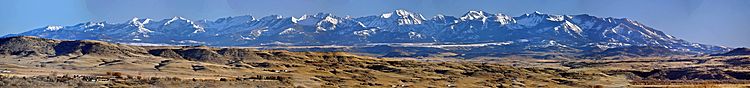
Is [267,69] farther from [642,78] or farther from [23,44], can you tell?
[642,78]

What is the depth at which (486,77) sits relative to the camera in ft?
451

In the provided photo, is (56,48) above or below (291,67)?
above

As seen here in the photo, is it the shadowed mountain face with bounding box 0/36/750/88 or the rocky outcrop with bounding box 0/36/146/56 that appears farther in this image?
the rocky outcrop with bounding box 0/36/146/56

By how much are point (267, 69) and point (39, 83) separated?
217ft

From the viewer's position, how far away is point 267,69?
131m

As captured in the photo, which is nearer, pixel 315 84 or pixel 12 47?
pixel 315 84

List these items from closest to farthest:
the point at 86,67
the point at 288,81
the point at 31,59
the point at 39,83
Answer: the point at 39,83 → the point at 288,81 → the point at 86,67 → the point at 31,59

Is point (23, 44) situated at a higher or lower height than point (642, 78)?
higher

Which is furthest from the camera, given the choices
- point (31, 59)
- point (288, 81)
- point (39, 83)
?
point (31, 59)

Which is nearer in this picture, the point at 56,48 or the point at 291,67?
the point at 291,67

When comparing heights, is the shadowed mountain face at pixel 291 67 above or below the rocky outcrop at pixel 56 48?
below

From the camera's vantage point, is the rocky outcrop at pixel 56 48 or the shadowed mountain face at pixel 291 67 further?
the rocky outcrop at pixel 56 48

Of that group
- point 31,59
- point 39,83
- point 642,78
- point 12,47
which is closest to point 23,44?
point 12,47

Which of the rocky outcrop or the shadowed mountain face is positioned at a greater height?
the rocky outcrop
